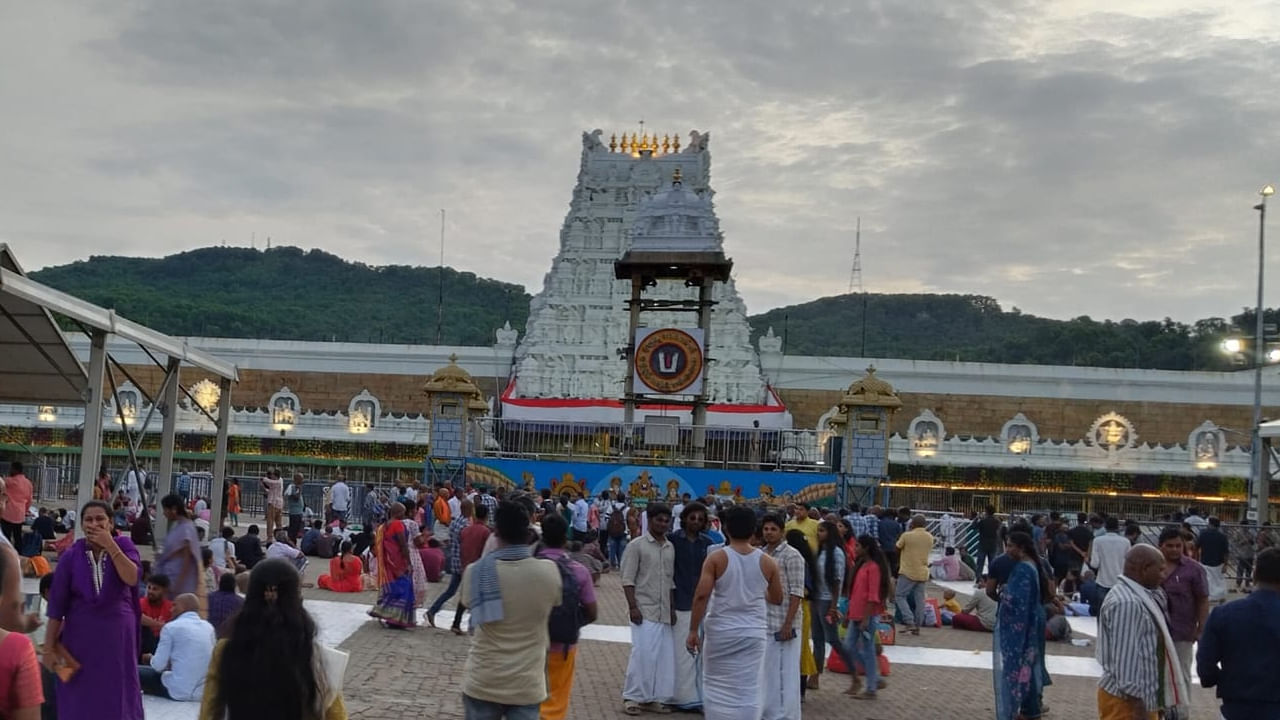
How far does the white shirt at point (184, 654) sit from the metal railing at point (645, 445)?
18.3 m

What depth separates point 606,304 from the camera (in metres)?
50.9

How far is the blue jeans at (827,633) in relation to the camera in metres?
9.55

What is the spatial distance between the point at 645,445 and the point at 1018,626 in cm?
1886

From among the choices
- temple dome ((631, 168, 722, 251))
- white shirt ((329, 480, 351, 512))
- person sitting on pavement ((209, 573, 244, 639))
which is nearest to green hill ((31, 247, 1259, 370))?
temple dome ((631, 168, 722, 251))

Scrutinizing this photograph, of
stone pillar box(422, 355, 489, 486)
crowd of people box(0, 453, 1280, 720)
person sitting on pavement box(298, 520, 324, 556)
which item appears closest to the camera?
crowd of people box(0, 453, 1280, 720)

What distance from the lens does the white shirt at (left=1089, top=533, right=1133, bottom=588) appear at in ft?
44.2

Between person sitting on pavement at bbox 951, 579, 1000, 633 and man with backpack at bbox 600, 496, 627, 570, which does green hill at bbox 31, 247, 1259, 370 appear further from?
person sitting on pavement at bbox 951, 579, 1000, 633

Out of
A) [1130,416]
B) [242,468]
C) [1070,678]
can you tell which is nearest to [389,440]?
[242,468]

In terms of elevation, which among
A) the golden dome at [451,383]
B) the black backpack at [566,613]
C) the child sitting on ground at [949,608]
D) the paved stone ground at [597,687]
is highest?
the golden dome at [451,383]

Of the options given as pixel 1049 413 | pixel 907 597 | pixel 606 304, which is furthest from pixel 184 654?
pixel 1049 413

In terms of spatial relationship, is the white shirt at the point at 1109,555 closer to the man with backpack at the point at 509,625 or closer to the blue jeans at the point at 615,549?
the blue jeans at the point at 615,549

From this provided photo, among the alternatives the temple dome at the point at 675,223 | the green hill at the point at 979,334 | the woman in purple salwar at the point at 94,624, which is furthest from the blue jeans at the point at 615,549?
the green hill at the point at 979,334

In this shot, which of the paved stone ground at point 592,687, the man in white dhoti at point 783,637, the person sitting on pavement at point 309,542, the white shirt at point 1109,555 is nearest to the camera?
the man in white dhoti at point 783,637

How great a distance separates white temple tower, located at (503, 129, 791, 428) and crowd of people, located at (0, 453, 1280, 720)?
34071 millimetres
